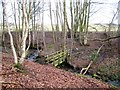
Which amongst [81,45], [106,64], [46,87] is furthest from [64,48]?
[46,87]

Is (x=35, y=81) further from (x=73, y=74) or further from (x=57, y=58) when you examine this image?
(x=57, y=58)

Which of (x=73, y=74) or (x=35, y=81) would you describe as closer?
(x=35, y=81)

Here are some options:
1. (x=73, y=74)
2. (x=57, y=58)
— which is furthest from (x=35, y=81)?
(x=57, y=58)

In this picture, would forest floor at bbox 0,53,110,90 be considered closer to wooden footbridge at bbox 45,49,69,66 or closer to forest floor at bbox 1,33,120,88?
forest floor at bbox 1,33,120,88

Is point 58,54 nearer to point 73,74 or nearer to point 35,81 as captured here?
point 73,74

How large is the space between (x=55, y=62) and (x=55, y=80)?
8.14 meters

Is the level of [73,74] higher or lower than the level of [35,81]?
lower

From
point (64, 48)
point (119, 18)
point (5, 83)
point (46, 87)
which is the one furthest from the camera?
point (119, 18)

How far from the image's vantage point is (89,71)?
54.0 ft

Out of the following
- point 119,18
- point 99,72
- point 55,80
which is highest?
point 119,18

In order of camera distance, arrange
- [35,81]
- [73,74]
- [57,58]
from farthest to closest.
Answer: [57,58] < [73,74] < [35,81]

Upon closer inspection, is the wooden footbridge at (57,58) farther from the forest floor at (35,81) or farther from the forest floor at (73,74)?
the forest floor at (35,81)

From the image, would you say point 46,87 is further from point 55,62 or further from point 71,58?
point 71,58

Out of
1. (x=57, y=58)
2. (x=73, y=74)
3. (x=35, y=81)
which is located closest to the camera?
(x=35, y=81)
